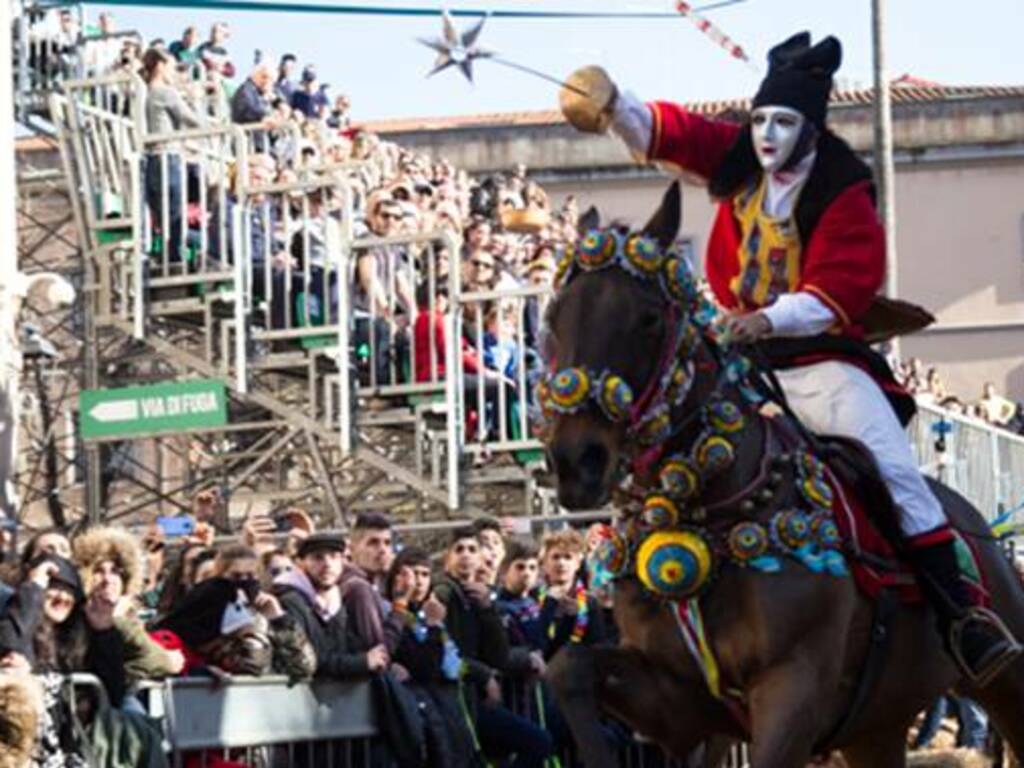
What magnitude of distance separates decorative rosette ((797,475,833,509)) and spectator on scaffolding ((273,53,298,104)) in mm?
14822

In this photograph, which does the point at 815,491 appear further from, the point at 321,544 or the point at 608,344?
the point at 321,544

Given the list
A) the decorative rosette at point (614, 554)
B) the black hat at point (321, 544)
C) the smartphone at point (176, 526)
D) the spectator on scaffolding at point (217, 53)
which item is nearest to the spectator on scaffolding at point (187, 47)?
the spectator on scaffolding at point (217, 53)

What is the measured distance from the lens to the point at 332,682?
43.1 feet

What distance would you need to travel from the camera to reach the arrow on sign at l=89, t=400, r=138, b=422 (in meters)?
18.8

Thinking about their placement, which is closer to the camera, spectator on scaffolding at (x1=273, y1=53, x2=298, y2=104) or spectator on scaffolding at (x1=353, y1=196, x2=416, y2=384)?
spectator on scaffolding at (x1=353, y1=196, x2=416, y2=384)

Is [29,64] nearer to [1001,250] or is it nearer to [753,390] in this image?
[753,390]

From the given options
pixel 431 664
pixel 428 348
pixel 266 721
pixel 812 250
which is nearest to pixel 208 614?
pixel 266 721

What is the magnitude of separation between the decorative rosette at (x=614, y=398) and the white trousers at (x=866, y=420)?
4.69ft

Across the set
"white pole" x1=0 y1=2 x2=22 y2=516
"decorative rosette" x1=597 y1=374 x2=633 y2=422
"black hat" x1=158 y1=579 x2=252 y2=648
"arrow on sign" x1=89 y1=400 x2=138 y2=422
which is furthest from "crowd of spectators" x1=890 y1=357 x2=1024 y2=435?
"decorative rosette" x1=597 y1=374 x2=633 y2=422

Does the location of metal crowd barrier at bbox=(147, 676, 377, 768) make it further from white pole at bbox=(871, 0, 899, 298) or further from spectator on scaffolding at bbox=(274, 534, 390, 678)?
white pole at bbox=(871, 0, 899, 298)

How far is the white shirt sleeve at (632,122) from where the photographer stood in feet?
32.0

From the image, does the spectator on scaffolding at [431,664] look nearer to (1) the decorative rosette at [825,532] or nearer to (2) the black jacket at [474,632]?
(2) the black jacket at [474,632]

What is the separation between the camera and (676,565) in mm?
9039

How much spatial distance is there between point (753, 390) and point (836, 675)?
3.27 ft
